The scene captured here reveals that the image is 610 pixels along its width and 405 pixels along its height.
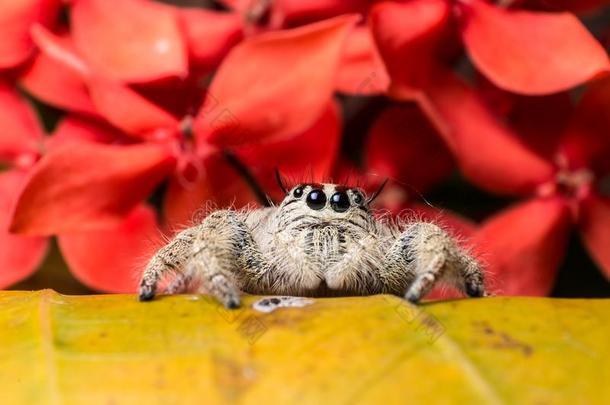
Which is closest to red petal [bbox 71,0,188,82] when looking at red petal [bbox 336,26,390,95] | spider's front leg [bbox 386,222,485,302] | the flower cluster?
the flower cluster

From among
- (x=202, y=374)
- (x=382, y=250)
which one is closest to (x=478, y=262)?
(x=382, y=250)

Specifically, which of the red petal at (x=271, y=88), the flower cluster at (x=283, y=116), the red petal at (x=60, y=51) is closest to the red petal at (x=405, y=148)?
the flower cluster at (x=283, y=116)

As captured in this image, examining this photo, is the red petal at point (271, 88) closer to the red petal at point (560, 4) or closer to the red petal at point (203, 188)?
the red petal at point (203, 188)

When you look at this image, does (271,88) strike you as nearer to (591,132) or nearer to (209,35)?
(209,35)

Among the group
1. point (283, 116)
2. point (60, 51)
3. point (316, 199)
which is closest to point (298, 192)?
point (316, 199)

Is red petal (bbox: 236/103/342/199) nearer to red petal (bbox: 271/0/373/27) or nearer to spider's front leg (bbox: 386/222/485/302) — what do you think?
red petal (bbox: 271/0/373/27)
